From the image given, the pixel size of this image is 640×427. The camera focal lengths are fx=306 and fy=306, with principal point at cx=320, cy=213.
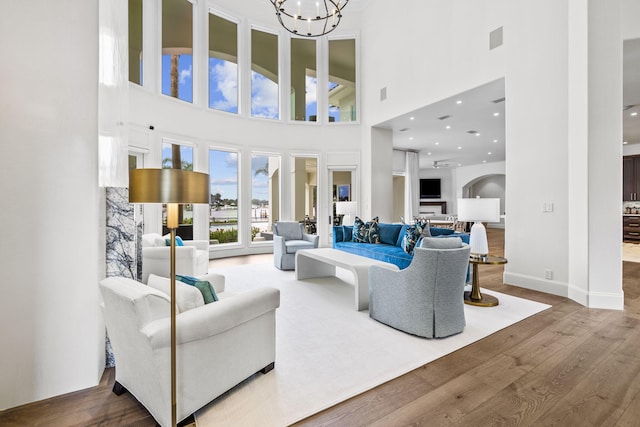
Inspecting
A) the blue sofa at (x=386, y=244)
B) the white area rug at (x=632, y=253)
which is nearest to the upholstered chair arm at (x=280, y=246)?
the blue sofa at (x=386, y=244)

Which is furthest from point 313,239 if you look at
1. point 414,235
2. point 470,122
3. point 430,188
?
point 430,188

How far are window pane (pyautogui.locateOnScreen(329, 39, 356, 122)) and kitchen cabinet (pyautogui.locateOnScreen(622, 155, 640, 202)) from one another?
9138mm

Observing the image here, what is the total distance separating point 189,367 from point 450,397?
158 centimetres

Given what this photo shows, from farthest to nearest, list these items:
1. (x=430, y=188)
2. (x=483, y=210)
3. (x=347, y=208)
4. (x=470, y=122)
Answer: (x=430, y=188)
(x=470, y=122)
(x=347, y=208)
(x=483, y=210)

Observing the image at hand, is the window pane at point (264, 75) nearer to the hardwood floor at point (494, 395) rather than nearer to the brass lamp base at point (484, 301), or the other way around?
the brass lamp base at point (484, 301)

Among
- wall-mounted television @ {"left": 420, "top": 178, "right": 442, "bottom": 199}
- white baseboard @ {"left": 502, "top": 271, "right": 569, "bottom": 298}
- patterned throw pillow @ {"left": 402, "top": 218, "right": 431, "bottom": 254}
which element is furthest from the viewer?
wall-mounted television @ {"left": 420, "top": 178, "right": 442, "bottom": 199}

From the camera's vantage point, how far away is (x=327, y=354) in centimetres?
243

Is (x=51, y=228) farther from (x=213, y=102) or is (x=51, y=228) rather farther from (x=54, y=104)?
(x=213, y=102)

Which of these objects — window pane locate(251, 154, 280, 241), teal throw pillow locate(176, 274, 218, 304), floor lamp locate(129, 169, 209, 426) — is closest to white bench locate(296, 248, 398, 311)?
teal throw pillow locate(176, 274, 218, 304)

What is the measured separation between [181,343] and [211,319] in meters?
0.19

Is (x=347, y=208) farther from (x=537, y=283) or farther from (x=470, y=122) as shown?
(x=537, y=283)

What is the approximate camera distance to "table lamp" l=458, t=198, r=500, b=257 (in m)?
3.55

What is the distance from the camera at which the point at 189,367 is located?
1.67 m

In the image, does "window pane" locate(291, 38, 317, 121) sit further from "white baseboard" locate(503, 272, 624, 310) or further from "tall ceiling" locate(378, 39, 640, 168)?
"white baseboard" locate(503, 272, 624, 310)
